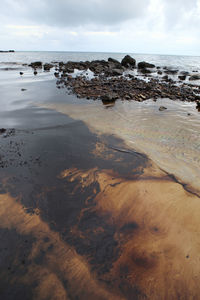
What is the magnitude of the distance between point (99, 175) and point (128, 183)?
908 mm

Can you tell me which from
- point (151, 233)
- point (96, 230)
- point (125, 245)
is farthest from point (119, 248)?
point (151, 233)

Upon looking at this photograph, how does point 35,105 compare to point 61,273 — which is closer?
point 61,273

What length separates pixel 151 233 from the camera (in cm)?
318

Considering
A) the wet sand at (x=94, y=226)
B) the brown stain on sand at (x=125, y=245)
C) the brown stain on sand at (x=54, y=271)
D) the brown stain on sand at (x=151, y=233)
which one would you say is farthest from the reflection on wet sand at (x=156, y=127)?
the brown stain on sand at (x=54, y=271)

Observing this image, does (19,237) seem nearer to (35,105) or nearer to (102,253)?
(102,253)

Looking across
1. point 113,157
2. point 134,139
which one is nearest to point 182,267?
point 113,157

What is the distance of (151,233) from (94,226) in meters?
1.21

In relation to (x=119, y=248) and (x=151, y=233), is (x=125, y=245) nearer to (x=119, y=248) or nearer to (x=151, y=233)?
(x=119, y=248)

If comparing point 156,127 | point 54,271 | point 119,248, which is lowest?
point 54,271

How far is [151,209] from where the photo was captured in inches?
144

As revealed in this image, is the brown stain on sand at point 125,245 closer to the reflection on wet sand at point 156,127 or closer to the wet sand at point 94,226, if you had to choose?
the wet sand at point 94,226

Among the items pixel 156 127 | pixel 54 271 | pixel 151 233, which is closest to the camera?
pixel 54 271

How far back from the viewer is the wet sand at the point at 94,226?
96.7 inches

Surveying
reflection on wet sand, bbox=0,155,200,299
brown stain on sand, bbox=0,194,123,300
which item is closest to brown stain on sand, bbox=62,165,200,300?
reflection on wet sand, bbox=0,155,200,299
